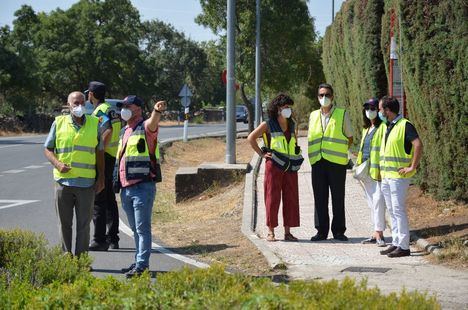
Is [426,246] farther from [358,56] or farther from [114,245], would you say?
[358,56]

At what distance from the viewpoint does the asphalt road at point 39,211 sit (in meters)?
10.1

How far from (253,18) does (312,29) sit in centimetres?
499

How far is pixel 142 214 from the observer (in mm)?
9070

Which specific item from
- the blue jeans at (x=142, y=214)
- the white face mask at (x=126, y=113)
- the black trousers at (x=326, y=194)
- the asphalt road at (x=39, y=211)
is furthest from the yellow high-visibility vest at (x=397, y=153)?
the white face mask at (x=126, y=113)

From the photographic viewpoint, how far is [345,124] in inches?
449

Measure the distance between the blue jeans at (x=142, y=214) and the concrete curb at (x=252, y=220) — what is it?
Answer: 4.59 ft

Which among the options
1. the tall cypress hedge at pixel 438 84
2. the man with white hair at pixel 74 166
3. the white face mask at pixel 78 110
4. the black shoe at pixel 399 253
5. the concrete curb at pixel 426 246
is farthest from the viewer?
the tall cypress hedge at pixel 438 84

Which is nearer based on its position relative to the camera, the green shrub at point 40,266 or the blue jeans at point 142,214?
the green shrub at point 40,266

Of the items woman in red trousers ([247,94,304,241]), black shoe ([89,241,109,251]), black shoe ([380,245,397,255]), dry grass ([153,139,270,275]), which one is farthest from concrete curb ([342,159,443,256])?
black shoe ([89,241,109,251])

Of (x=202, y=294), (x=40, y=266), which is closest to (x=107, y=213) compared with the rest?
(x=40, y=266)

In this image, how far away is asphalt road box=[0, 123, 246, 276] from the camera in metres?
10.1

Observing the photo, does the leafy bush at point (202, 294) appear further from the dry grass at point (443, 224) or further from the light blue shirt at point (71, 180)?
the dry grass at point (443, 224)

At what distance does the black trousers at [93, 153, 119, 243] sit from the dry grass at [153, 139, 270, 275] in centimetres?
77

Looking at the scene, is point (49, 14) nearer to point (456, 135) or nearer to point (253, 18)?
point (253, 18)
